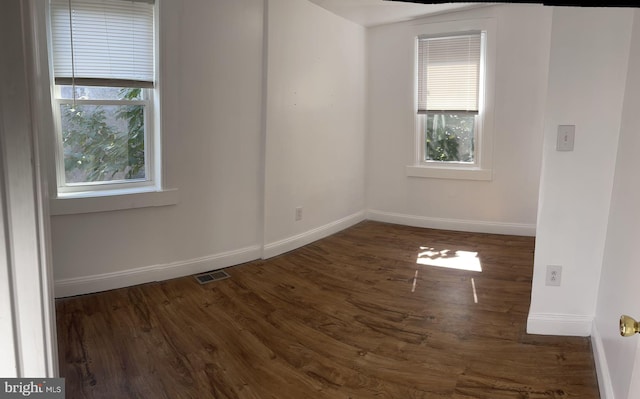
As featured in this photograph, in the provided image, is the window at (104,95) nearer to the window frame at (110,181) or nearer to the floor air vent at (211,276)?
the window frame at (110,181)

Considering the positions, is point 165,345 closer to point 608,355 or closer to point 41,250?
point 41,250

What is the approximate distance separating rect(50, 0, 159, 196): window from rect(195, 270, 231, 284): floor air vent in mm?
793

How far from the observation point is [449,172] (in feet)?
17.7

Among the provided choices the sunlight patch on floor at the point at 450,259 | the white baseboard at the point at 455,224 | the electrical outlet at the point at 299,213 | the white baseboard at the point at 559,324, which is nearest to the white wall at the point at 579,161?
the white baseboard at the point at 559,324

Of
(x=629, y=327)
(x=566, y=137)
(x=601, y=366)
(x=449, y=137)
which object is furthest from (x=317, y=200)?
(x=629, y=327)

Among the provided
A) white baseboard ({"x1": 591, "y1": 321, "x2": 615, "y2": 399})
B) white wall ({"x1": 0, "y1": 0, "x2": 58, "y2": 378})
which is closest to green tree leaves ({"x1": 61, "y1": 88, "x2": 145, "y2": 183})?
white wall ({"x1": 0, "y1": 0, "x2": 58, "y2": 378})

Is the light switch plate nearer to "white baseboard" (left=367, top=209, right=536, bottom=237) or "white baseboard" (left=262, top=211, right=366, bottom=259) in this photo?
"white baseboard" (left=262, top=211, right=366, bottom=259)

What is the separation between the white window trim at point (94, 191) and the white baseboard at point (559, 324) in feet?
8.63

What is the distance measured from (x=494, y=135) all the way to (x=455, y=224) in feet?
3.58

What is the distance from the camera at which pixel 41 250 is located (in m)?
0.80

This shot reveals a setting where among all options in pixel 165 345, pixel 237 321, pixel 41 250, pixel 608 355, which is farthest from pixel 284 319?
pixel 41 250

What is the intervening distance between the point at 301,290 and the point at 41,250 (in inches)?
111

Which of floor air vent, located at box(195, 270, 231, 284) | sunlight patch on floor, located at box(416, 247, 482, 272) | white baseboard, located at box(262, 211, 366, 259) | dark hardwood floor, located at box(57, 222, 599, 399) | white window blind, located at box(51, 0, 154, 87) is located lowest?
dark hardwood floor, located at box(57, 222, 599, 399)

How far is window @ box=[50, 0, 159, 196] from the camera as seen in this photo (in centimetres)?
313
